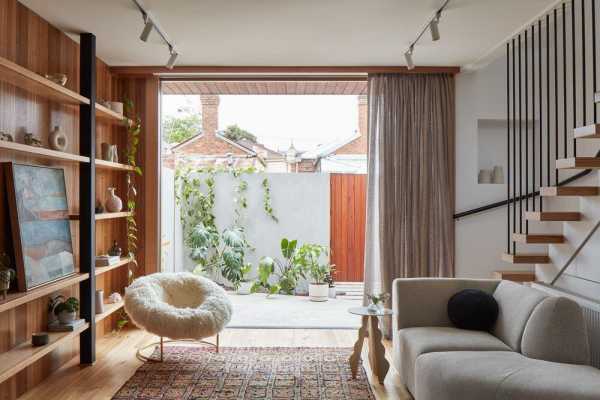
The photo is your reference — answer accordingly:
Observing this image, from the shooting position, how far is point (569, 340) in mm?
3127

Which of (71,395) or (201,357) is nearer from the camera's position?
(71,395)

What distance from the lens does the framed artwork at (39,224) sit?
337 cm

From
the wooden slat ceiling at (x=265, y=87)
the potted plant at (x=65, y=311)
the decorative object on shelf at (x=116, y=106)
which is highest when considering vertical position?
the wooden slat ceiling at (x=265, y=87)

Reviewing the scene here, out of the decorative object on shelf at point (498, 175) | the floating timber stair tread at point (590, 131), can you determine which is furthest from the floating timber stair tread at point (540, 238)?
→ the decorative object on shelf at point (498, 175)

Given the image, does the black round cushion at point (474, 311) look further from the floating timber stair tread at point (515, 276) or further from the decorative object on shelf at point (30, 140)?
the decorative object on shelf at point (30, 140)

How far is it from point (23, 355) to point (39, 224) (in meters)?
0.83

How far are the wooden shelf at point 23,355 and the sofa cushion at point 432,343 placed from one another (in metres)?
2.24

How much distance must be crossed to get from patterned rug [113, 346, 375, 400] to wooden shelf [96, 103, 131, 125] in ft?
6.62

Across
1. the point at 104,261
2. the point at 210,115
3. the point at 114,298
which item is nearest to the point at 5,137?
the point at 104,261

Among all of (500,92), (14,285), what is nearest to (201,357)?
(14,285)

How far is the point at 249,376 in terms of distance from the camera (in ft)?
13.0

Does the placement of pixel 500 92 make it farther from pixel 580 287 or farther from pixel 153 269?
pixel 153 269

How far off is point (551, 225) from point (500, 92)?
1399 mm

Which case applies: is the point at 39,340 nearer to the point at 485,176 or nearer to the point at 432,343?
the point at 432,343
